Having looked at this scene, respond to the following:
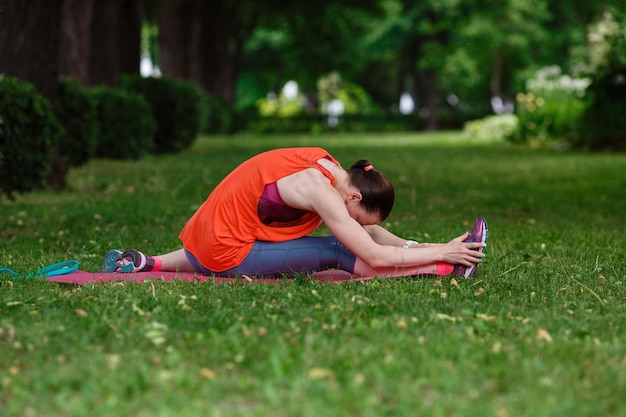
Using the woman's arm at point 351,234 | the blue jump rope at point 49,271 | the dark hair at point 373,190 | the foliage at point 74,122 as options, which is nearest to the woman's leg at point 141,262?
the blue jump rope at point 49,271

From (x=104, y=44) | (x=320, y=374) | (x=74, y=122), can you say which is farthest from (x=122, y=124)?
(x=320, y=374)

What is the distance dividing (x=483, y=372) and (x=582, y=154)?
1721cm

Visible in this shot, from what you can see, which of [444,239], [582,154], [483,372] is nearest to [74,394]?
[483,372]

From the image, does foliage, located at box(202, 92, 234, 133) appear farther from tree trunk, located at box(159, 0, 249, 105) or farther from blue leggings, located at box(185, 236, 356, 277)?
blue leggings, located at box(185, 236, 356, 277)

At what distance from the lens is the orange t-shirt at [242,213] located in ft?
18.2

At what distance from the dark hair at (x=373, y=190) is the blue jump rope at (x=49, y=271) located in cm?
187

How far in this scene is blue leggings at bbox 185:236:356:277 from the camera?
5.64m

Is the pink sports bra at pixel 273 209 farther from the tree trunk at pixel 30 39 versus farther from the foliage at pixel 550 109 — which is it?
the foliage at pixel 550 109

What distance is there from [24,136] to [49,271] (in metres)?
4.39

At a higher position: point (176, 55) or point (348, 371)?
point (176, 55)

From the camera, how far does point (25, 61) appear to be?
36.7 feet

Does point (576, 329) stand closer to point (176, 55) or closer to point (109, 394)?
point (109, 394)

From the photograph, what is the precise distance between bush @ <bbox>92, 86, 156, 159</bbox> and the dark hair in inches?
443

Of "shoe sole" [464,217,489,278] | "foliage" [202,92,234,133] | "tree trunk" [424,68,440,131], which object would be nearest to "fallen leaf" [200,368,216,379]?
"shoe sole" [464,217,489,278]
